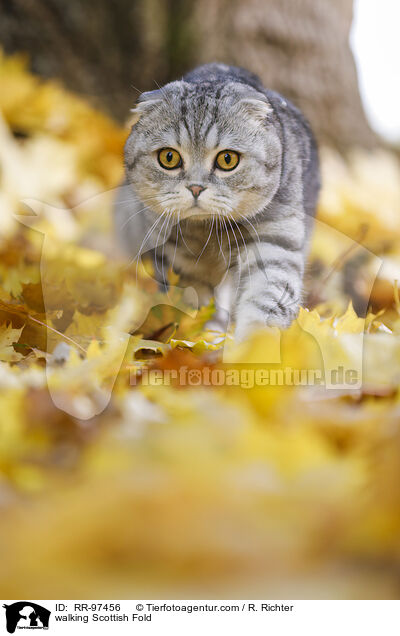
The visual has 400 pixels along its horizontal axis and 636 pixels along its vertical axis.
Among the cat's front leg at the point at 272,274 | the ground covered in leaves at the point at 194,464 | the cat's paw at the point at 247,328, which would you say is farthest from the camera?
the cat's front leg at the point at 272,274

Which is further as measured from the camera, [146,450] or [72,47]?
[72,47]

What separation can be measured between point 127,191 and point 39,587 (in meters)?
1.31

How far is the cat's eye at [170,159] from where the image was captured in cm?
148

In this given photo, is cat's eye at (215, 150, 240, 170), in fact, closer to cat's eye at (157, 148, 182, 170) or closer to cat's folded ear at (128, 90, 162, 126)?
cat's eye at (157, 148, 182, 170)

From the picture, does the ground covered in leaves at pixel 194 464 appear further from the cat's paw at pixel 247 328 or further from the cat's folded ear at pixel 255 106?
the cat's folded ear at pixel 255 106

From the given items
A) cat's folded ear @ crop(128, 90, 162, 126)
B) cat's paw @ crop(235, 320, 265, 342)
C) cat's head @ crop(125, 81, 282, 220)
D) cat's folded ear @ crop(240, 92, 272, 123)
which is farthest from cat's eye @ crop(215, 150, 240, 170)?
cat's paw @ crop(235, 320, 265, 342)

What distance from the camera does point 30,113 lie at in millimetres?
2842

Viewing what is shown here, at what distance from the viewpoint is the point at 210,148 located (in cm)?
144

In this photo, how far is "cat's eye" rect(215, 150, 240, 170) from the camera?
4.75 feet

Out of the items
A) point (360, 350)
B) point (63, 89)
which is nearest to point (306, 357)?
point (360, 350)

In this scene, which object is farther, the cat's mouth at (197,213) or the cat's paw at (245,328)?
the cat's mouth at (197,213)

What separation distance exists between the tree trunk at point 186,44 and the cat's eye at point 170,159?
1.68m
